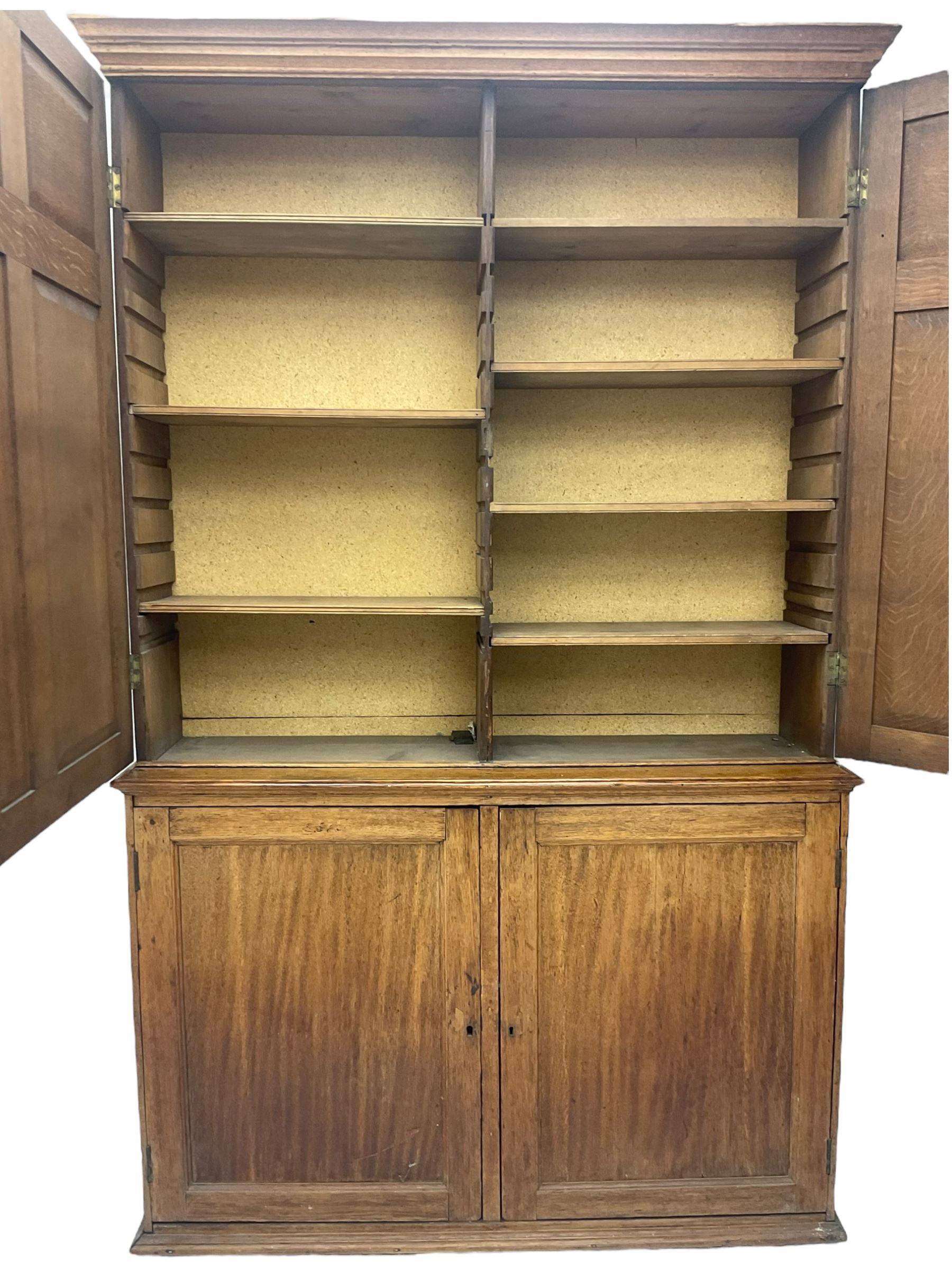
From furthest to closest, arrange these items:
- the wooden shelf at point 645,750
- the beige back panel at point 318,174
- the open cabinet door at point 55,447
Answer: the beige back panel at point 318,174, the wooden shelf at point 645,750, the open cabinet door at point 55,447

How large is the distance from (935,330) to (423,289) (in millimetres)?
1246

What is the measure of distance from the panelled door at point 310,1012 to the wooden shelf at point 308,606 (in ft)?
1.54

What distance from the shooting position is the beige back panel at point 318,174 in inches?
85.9

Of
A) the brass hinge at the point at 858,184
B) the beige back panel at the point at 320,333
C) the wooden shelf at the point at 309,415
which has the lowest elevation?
the wooden shelf at the point at 309,415

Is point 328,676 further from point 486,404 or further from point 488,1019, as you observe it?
point 488,1019

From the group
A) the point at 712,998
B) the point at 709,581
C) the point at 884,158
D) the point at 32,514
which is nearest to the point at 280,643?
the point at 32,514

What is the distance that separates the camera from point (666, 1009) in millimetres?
2035

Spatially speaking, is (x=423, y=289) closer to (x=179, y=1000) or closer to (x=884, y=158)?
(x=884, y=158)

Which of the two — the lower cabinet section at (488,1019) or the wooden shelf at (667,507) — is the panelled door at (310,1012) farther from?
the wooden shelf at (667,507)

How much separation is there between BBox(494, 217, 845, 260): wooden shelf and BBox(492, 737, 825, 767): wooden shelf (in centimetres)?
125

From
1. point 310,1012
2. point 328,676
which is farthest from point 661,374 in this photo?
point 310,1012

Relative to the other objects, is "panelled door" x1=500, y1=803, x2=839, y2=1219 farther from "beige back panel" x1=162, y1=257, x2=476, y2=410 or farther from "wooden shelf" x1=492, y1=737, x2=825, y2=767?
"beige back panel" x1=162, y1=257, x2=476, y2=410

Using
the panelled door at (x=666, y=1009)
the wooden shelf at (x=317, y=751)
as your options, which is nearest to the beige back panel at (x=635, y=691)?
the wooden shelf at (x=317, y=751)

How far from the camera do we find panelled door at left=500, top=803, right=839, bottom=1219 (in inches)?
79.0
